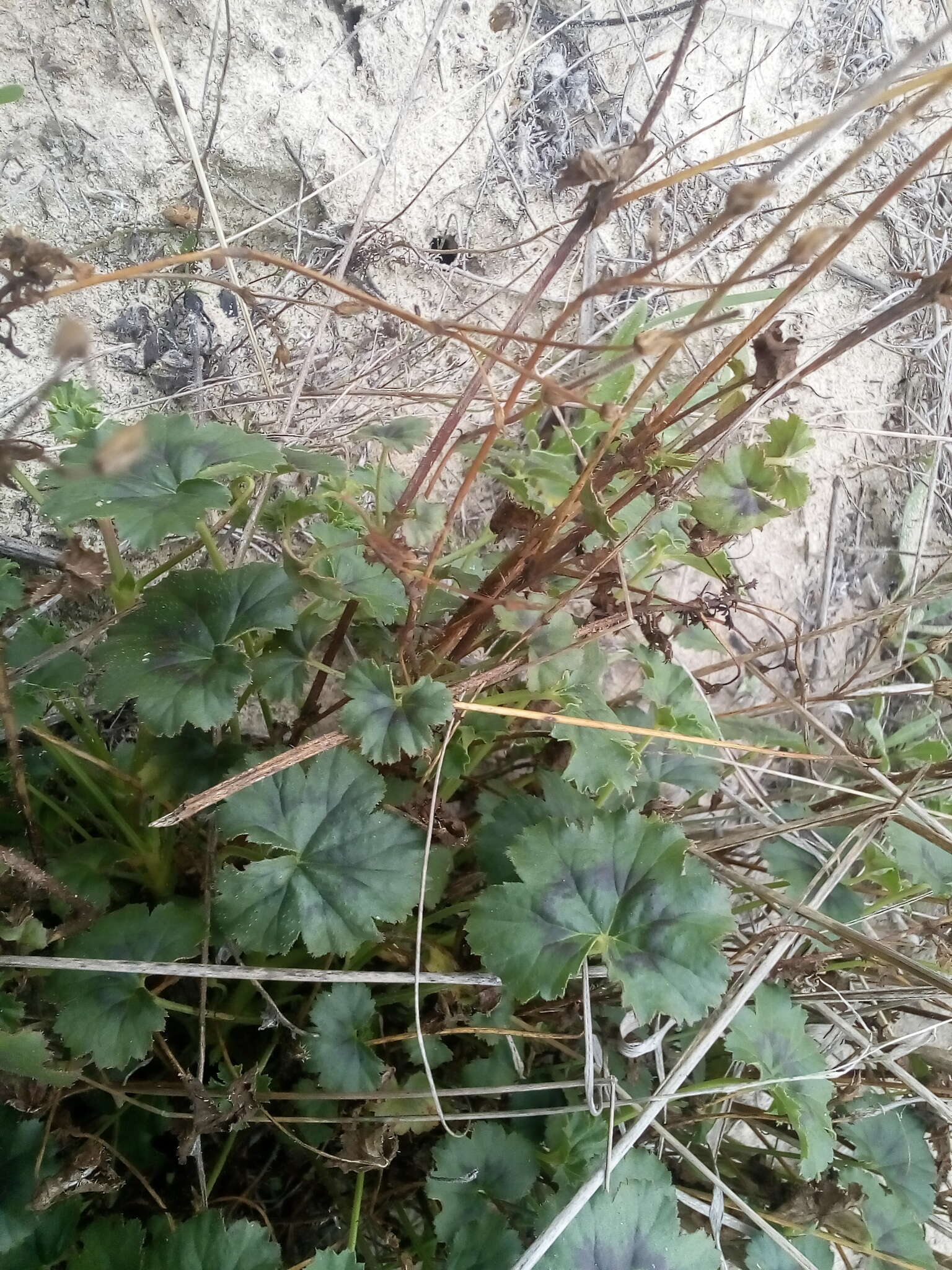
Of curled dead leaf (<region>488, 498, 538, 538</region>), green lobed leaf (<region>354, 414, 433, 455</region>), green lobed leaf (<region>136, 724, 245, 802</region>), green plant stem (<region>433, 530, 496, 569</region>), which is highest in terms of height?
green lobed leaf (<region>354, 414, 433, 455</region>)

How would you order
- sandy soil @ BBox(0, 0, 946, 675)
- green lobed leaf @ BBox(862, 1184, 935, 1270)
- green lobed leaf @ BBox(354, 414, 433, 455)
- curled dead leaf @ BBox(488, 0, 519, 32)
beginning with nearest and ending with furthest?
green lobed leaf @ BBox(354, 414, 433, 455)
green lobed leaf @ BBox(862, 1184, 935, 1270)
sandy soil @ BBox(0, 0, 946, 675)
curled dead leaf @ BBox(488, 0, 519, 32)

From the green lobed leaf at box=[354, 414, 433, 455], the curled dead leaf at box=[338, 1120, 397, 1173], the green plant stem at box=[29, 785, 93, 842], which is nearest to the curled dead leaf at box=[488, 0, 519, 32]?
the green lobed leaf at box=[354, 414, 433, 455]

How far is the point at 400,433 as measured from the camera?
979mm

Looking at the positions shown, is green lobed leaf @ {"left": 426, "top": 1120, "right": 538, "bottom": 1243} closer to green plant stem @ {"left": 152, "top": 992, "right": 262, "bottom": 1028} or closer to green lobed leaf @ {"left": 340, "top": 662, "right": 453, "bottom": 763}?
green plant stem @ {"left": 152, "top": 992, "right": 262, "bottom": 1028}

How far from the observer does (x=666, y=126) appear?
72.9 inches

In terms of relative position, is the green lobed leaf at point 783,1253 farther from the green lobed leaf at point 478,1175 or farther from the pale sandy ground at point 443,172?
the pale sandy ground at point 443,172

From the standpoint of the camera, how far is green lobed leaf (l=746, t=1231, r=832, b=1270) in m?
1.02

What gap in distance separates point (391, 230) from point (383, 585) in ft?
3.19

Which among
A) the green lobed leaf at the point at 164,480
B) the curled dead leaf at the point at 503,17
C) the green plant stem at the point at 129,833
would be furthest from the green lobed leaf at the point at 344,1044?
the curled dead leaf at the point at 503,17

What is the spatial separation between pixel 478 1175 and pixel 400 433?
931mm

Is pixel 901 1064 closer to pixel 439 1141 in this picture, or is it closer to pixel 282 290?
pixel 439 1141

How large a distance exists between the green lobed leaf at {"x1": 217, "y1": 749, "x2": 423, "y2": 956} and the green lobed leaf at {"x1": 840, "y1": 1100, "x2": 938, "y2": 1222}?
796 millimetres

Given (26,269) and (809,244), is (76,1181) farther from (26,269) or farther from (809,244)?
(809,244)

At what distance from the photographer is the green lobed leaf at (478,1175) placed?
98 centimetres
